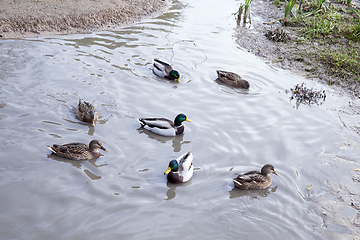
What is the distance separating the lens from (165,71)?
9.41 meters

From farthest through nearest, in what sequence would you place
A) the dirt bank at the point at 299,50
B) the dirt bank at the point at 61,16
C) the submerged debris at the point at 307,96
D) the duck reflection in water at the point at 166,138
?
the dirt bank at the point at 61,16 < the dirt bank at the point at 299,50 < the submerged debris at the point at 307,96 < the duck reflection in water at the point at 166,138

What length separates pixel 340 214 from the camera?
18.1 feet

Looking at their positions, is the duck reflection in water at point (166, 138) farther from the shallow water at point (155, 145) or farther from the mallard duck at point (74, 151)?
the mallard duck at point (74, 151)

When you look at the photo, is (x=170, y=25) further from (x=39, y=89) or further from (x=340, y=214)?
(x=340, y=214)

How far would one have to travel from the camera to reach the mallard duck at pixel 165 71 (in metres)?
9.32

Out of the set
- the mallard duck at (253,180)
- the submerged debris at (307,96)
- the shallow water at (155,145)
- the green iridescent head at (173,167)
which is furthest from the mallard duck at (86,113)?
the submerged debris at (307,96)

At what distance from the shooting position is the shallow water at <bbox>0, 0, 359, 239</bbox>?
4973mm

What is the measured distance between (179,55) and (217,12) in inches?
219

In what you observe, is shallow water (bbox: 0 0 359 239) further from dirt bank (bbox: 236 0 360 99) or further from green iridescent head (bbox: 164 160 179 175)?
dirt bank (bbox: 236 0 360 99)

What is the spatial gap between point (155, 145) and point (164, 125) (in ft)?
1.68

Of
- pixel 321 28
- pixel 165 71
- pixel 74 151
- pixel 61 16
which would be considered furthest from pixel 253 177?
pixel 61 16

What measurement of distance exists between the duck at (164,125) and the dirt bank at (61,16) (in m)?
6.25

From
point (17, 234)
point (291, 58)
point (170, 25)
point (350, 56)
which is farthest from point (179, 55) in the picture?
point (17, 234)

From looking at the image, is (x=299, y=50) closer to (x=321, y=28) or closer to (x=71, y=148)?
(x=321, y=28)
